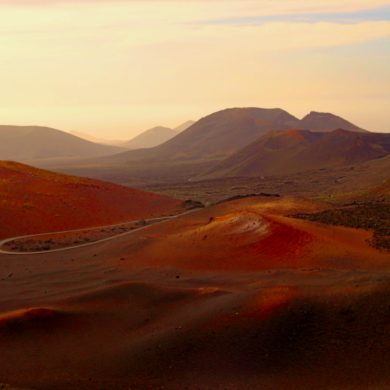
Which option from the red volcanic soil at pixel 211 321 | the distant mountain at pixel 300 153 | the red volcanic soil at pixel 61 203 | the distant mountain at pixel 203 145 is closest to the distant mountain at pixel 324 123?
the distant mountain at pixel 203 145

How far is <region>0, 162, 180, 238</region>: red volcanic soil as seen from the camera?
43656 millimetres

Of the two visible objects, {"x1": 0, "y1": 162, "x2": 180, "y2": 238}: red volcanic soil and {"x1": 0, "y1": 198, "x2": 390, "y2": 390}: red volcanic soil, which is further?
{"x1": 0, "y1": 162, "x2": 180, "y2": 238}: red volcanic soil

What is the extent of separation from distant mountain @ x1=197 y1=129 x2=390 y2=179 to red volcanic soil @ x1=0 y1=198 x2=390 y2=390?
249 ft

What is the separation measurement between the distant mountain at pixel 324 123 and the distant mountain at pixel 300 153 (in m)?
58.9

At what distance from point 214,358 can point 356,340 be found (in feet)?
11.8

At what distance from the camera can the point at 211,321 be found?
16672 mm

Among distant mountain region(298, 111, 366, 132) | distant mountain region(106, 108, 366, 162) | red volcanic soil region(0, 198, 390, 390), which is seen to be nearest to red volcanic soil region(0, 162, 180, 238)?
red volcanic soil region(0, 198, 390, 390)

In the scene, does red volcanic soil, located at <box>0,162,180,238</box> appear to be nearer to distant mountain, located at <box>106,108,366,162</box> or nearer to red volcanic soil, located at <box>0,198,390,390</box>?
red volcanic soil, located at <box>0,198,390,390</box>

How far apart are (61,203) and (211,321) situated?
33866 mm

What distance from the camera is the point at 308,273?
21719 millimetres

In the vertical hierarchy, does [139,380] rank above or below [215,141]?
below

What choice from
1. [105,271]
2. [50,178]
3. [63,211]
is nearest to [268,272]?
[105,271]

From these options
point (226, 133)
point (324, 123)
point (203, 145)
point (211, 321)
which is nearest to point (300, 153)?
point (203, 145)

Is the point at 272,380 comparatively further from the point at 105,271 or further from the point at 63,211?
the point at 63,211
